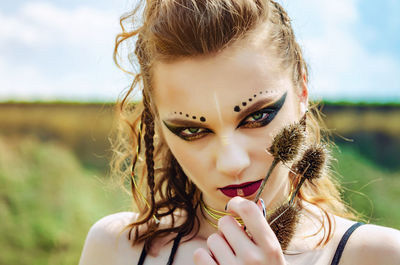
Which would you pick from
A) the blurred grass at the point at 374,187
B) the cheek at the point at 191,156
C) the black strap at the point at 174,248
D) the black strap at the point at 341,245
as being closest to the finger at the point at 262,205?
the cheek at the point at 191,156

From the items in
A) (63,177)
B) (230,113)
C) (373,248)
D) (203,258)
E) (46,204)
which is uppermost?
(230,113)

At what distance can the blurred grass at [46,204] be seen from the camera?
3.78m

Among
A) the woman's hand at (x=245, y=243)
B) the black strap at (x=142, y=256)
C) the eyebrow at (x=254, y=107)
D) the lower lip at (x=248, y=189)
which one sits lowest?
the black strap at (x=142, y=256)

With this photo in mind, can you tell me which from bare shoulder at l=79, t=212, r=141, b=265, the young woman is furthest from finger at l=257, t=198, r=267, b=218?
bare shoulder at l=79, t=212, r=141, b=265

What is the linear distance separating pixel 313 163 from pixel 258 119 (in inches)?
9.1

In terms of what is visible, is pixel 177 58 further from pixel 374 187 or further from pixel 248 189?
pixel 374 187

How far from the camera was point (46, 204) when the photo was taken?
391 centimetres

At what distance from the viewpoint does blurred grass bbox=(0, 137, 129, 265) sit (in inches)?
149

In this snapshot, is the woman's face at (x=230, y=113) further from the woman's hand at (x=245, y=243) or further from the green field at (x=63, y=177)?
the green field at (x=63, y=177)

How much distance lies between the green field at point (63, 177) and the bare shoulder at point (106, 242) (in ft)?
5.76

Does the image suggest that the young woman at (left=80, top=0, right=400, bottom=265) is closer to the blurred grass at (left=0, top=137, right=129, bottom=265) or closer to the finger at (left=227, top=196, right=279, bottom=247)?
the finger at (left=227, top=196, right=279, bottom=247)

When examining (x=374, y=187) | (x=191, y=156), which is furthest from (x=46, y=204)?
(x=191, y=156)

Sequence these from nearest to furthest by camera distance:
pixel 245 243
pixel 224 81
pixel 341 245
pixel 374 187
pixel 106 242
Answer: pixel 245 243 → pixel 224 81 → pixel 341 245 → pixel 106 242 → pixel 374 187

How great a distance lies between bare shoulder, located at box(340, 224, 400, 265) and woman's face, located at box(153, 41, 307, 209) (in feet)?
0.96
